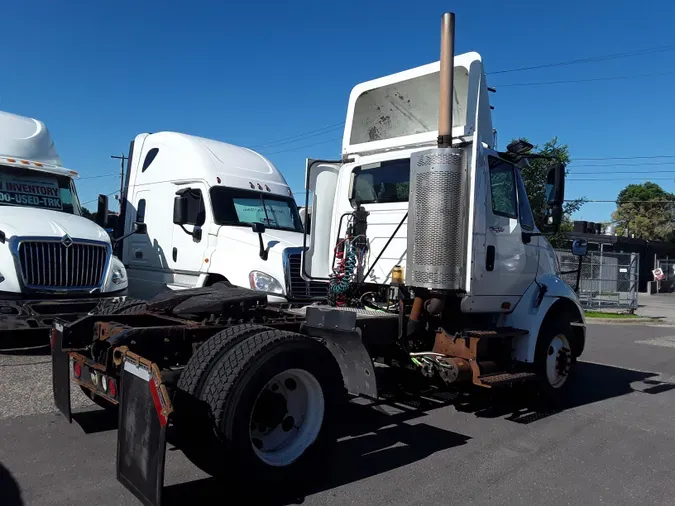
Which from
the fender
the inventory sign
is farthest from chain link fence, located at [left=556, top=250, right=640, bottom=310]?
the inventory sign

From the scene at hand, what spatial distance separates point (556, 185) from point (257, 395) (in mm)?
4009

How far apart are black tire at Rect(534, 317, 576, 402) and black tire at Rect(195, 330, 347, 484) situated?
10.5ft

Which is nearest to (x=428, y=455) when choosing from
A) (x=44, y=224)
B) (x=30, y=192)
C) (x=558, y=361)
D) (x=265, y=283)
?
(x=558, y=361)

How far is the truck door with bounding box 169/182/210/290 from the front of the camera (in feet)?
32.4

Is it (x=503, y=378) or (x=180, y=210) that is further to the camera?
(x=180, y=210)

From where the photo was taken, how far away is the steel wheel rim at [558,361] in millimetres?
6828

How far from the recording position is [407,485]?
436cm

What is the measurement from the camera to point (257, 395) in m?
3.89

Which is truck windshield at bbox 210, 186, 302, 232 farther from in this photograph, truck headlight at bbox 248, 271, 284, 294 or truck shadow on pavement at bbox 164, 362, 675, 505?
truck shadow on pavement at bbox 164, 362, 675, 505

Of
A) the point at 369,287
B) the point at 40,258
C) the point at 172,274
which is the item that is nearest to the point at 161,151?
the point at 172,274

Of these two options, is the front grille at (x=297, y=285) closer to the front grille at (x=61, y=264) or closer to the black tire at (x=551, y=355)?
the front grille at (x=61, y=264)

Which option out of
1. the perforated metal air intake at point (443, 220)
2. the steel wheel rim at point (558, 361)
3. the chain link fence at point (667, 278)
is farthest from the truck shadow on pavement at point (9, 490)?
the chain link fence at point (667, 278)

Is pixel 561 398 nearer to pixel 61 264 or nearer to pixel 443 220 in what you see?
pixel 443 220

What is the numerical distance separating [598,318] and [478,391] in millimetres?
14044
